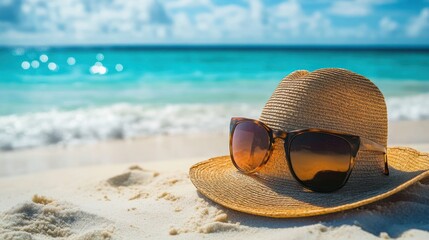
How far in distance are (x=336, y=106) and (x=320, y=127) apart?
0.41 feet

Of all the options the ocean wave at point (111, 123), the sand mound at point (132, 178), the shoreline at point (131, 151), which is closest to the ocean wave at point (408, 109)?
the shoreline at point (131, 151)

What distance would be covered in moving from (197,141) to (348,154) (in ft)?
11.2

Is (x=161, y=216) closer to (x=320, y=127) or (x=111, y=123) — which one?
(x=320, y=127)

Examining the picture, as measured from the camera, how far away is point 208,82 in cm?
1421

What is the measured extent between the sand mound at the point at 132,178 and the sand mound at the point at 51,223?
2.29 ft

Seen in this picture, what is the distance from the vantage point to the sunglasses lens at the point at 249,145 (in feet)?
7.88

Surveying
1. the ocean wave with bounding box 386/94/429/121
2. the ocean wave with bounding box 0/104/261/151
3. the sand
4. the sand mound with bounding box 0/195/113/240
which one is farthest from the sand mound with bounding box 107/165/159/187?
Result: the ocean wave with bounding box 386/94/429/121

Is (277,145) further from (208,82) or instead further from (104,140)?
(208,82)

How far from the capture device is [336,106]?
2.32 metres

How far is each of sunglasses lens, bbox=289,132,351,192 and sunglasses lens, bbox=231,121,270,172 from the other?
184mm

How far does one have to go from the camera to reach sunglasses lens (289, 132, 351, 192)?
218cm

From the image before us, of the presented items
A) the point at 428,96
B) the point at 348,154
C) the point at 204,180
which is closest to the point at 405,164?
the point at 348,154

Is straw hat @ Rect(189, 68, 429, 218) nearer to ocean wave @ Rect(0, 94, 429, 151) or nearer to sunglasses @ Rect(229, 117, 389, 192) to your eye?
sunglasses @ Rect(229, 117, 389, 192)

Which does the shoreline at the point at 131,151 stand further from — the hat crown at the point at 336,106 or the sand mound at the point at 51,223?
the sand mound at the point at 51,223
